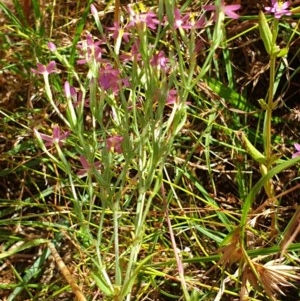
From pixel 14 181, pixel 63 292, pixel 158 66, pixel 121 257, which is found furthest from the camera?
pixel 14 181

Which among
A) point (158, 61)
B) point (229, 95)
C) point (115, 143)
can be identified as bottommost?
point (229, 95)

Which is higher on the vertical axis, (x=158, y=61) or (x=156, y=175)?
(x=158, y=61)

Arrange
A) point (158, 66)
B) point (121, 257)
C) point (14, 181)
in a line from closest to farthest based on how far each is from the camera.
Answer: point (158, 66)
point (121, 257)
point (14, 181)

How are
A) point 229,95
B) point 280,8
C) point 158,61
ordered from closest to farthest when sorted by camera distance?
point 158,61 → point 280,8 → point 229,95

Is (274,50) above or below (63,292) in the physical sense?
above

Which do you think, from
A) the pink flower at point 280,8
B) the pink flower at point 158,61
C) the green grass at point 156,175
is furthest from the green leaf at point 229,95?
the pink flower at point 158,61

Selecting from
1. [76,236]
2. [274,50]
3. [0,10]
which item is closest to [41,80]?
[0,10]

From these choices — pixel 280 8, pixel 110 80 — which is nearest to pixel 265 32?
pixel 280 8

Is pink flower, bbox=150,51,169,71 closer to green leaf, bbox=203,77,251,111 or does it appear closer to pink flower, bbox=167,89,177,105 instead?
pink flower, bbox=167,89,177,105

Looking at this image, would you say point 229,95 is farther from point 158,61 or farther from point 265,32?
point 158,61

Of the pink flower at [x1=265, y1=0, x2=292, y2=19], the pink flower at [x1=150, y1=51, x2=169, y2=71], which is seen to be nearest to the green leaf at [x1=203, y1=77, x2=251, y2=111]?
the pink flower at [x1=265, y1=0, x2=292, y2=19]

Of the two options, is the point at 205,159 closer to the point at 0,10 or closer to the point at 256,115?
the point at 256,115
